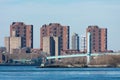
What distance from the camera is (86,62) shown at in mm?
171000

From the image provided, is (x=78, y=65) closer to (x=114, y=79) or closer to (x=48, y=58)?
(x=48, y=58)

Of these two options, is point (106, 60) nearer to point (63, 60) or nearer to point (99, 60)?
point (99, 60)

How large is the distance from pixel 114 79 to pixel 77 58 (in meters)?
108

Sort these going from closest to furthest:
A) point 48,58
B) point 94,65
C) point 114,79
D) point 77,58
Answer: point 114,79 < point 94,65 < point 77,58 < point 48,58

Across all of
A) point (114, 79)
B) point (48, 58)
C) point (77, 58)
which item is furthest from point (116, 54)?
point (114, 79)

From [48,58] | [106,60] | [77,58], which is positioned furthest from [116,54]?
[48,58]

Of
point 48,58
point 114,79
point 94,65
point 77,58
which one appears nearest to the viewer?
point 114,79

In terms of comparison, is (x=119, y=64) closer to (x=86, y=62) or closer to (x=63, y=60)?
(x=86, y=62)

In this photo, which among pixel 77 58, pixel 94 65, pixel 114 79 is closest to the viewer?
pixel 114 79

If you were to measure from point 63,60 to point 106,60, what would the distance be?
87.6ft

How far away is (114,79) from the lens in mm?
75438

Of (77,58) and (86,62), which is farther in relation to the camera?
(77,58)

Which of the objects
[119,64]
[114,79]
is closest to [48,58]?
[119,64]

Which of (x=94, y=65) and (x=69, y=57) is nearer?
(x=94, y=65)
